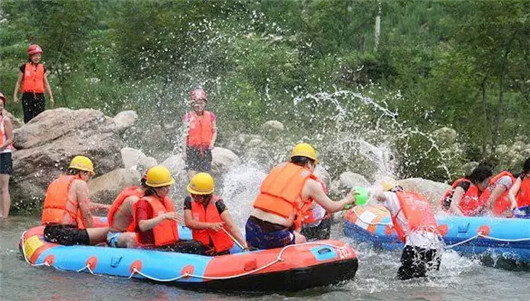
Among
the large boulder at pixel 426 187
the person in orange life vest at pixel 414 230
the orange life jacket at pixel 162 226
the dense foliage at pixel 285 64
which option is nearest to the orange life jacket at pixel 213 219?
the orange life jacket at pixel 162 226

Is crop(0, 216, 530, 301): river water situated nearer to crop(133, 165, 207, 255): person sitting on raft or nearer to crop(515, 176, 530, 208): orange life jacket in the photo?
crop(133, 165, 207, 255): person sitting on raft

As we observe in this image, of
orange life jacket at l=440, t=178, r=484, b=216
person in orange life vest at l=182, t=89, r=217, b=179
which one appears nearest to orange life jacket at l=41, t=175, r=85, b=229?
person in orange life vest at l=182, t=89, r=217, b=179

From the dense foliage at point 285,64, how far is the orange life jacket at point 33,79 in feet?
11.0

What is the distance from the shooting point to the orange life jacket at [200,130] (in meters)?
13.4

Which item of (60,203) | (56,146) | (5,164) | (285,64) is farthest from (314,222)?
(285,64)

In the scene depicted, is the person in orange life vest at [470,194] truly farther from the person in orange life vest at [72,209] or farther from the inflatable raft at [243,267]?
the person in orange life vest at [72,209]

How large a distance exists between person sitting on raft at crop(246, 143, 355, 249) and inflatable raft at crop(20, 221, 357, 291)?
17 cm

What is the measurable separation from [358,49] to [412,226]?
53.7 feet

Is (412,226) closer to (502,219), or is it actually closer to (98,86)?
(502,219)

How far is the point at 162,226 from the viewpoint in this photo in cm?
927

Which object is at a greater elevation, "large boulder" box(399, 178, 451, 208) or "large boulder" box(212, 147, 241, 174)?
"large boulder" box(212, 147, 241, 174)

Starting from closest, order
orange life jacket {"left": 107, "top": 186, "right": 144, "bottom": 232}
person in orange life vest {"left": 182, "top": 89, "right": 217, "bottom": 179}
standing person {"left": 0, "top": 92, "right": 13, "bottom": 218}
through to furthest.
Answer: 1. orange life jacket {"left": 107, "top": 186, "right": 144, "bottom": 232}
2. standing person {"left": 0, "top": 92, "right": 13, "bottom": 218}
3. person in orange life vest {"left": 182, "top": 89, "right": 217, "bottom": 179}

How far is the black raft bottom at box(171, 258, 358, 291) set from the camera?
856cm

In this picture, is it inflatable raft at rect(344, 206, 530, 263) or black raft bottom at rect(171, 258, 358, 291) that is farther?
inflatable raft at rect(344, 206, 530, 263)
